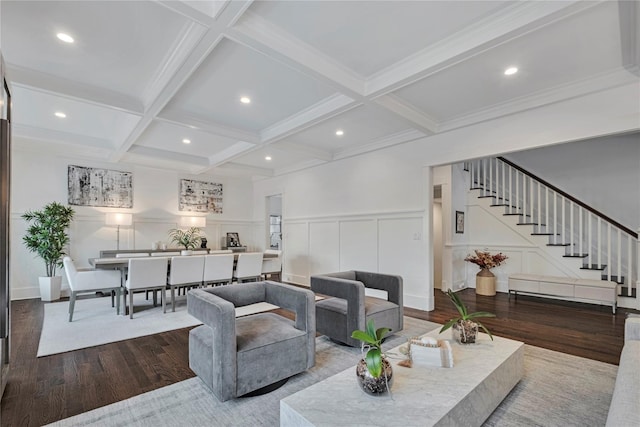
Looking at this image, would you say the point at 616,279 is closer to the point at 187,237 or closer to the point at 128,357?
the point at 128,357

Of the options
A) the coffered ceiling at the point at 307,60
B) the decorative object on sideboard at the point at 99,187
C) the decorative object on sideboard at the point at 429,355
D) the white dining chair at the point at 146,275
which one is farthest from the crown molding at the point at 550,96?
the decorative object on sideboard at the point at 99,187

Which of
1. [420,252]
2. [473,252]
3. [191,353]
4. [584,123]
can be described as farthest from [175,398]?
[473,252]

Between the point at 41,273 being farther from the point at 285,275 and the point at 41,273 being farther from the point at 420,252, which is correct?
the point at 420,252

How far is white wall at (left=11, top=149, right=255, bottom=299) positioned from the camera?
5.38 meters

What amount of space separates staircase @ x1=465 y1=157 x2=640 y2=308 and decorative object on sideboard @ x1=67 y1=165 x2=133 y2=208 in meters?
7.23

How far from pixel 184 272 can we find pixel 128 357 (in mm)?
1743

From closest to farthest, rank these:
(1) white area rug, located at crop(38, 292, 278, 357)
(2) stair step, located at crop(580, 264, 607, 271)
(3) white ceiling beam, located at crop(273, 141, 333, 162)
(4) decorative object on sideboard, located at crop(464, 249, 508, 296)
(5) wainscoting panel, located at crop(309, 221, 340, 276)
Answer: (1) white area rug, located at crop(38, 292, 278, 357), (2) stair step, located at crop(580, 264, 607, 271), (3) white ceiling beam, located at crop(273, 141, 333, 162), (4) decorative object on sideboard, located at crop(464, 249, 508, 296), (5) wainscoting panel, located at crop(309, 221, 340, 276)

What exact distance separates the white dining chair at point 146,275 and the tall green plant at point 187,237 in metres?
2.31

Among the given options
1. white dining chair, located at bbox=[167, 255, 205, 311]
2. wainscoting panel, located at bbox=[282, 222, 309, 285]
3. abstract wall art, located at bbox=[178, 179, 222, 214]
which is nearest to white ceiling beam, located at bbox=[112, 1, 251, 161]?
white dining chair, located at bbox=[167, 255, 205, 311]

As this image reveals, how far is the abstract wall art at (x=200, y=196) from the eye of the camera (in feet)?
24.1

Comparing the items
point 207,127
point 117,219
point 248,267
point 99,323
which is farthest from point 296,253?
point 99,323

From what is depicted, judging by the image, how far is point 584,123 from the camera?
3.22 m

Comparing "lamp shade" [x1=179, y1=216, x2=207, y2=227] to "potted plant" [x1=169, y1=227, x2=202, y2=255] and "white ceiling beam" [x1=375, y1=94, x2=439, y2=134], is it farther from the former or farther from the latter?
"white ceiling beam" [x1=375, y1=94, x2=439, y2=134]

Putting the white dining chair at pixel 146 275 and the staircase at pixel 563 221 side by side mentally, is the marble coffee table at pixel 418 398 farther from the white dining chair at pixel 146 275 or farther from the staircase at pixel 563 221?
the staircase at pixel 563 221
